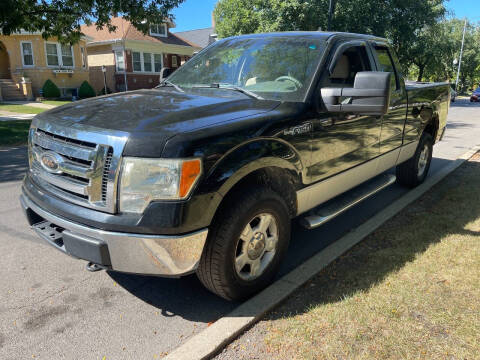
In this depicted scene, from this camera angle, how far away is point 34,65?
83.3 feet

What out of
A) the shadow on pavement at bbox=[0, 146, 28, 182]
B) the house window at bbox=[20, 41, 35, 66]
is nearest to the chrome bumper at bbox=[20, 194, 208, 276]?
the shadow on pavement at bbox=[0, 146, 28, 182]

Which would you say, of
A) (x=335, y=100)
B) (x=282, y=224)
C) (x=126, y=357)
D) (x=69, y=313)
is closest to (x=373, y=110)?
(x=335, y=100)

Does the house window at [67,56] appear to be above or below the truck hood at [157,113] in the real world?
above

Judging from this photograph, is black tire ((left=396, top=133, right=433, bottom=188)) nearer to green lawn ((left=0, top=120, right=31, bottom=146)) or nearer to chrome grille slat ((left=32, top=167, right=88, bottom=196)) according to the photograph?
chrome grille slat ((left=32, top=167, right=88, bottom=196))

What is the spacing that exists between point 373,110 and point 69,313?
8.92ft

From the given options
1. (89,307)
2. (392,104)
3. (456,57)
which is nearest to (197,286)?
(89,307)

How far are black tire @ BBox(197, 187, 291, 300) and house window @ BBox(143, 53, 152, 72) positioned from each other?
1210 inches

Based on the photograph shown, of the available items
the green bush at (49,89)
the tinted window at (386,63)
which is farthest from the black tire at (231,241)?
the green bush at (49,89)

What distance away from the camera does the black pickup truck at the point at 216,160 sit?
231cm

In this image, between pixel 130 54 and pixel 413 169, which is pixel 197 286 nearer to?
pixel 413 169

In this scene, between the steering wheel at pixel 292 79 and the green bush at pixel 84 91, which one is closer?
the steering wheel at pixel 292 79

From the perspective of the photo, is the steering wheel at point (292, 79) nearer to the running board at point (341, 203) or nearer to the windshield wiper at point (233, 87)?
the windshield wiper at point (233, 87)

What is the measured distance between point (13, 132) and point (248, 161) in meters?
10.4

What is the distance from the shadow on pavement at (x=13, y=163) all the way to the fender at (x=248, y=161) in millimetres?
5073
